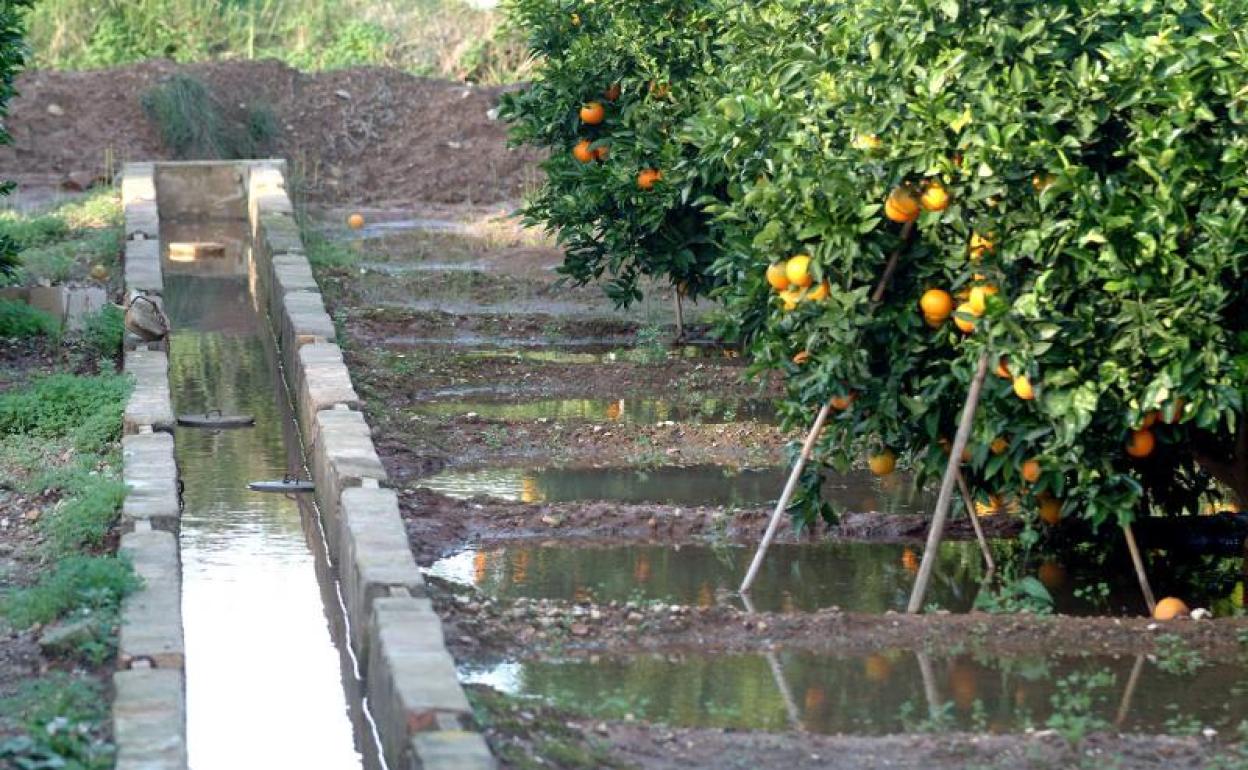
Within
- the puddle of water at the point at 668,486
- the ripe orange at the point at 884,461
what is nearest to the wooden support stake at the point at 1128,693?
the ripe orange at the point at 884,461

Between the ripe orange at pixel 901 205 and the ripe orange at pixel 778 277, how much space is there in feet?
1.67

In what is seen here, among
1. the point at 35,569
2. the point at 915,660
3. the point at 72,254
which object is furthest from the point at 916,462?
the point at 72,254

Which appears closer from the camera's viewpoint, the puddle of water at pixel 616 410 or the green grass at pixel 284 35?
the puddle of water at pixel 616 410

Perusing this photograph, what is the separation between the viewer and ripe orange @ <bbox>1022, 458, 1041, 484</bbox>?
23.3 ft

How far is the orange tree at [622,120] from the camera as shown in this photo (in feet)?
37.2

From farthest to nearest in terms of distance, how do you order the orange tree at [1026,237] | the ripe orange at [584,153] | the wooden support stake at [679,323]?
the wooden support stake at [679,323]
the ripe orange at [584,153]
the orange tree at [1026,237]

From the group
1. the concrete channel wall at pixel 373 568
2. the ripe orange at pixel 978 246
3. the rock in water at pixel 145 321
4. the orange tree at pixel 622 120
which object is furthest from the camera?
the orange tree at pixel 622 120

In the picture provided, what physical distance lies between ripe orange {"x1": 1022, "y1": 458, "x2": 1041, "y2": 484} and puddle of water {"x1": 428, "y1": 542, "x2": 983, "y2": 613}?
77 centimetres

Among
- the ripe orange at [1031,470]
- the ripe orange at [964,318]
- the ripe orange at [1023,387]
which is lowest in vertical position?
the ripe orange at [1031,470]

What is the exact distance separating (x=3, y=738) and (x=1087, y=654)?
3.62 m

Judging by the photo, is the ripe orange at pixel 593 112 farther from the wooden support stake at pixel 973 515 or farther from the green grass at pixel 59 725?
the green grass at pixel 59 725

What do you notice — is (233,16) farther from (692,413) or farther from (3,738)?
(3,738)

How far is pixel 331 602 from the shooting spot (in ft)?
26.3

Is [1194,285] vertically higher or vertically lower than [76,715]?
higher
